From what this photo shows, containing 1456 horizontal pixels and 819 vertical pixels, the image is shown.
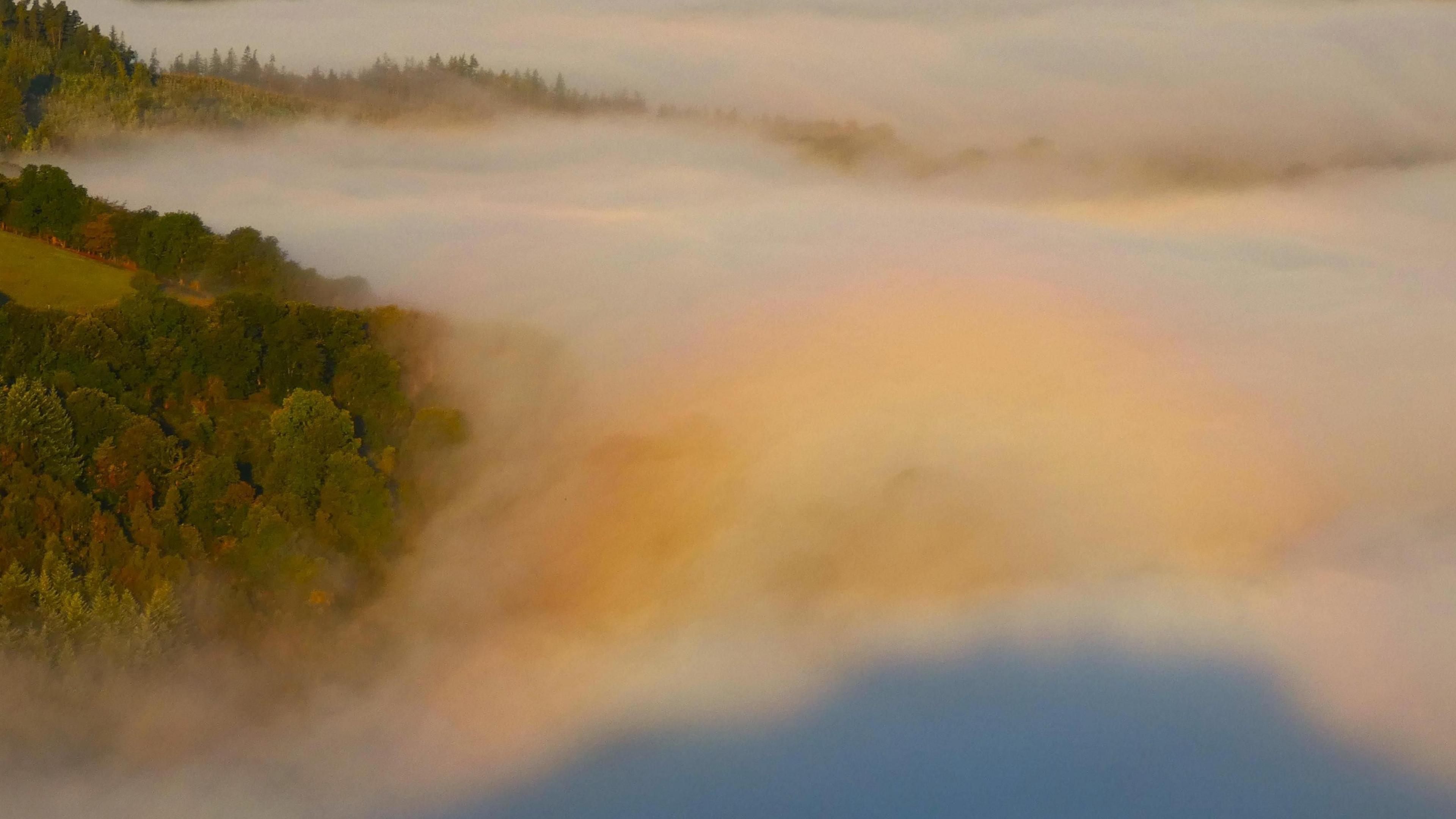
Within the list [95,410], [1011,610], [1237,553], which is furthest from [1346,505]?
[95,410]

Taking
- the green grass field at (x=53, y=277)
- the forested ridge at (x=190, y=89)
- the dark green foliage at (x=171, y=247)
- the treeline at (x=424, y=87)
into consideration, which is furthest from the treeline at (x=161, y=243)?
the treeline at (x=424, y=87)

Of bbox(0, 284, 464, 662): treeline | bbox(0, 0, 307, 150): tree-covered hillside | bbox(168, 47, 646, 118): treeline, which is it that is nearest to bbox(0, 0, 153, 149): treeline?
bbox(0, 0, 307, 150): tree-covered hillside

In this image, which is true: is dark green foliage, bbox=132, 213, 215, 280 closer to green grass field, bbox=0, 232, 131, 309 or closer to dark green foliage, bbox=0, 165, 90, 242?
green grass field, bbox=0, 232, 131, 309

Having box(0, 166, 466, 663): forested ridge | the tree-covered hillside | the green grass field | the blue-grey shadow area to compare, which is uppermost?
the tree-covered hillside

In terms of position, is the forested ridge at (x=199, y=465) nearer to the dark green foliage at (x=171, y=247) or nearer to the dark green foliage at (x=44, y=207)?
the dark green foliage at (x=171, y=247)

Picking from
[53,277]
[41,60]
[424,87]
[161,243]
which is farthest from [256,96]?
[53,277]

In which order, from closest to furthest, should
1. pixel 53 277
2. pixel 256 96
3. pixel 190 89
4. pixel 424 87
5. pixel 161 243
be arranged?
1. pixel 53 277
2. pixel 161 243
3. pixel 190 89
4. pixel 256 96
5. pixel 424 87

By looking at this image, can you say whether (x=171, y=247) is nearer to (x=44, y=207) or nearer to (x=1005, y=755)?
(x=44, y=207)
